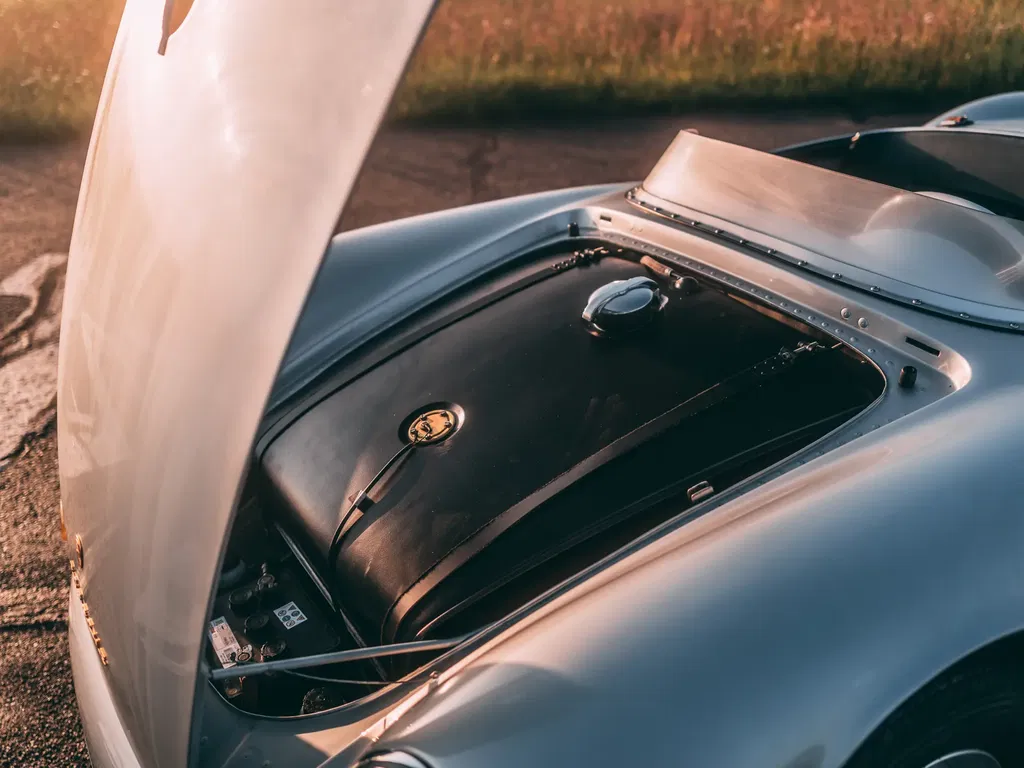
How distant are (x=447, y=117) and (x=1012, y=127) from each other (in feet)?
16.2

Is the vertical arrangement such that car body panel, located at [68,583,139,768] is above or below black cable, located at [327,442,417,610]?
below

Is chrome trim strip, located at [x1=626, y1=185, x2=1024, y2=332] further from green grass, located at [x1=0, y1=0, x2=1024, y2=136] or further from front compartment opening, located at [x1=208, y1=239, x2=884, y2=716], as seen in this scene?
green grass, located at [x1=0, y1=0, x2=1024, y2=136]

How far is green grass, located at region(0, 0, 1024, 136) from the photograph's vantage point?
7.52 meters

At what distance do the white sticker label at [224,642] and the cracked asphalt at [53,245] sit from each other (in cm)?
79

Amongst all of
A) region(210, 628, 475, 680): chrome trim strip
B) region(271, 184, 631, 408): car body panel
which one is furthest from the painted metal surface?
region(210, 628, 475, 680): chrome trim strip

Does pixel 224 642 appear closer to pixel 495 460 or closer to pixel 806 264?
pixel 495 460

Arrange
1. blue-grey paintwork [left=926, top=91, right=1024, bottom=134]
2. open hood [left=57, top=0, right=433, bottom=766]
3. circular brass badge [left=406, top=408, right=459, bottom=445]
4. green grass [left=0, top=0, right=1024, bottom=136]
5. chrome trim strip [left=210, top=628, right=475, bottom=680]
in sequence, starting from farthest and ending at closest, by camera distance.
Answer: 1. green grass [left=0, top=0, right=1024, bottom=136]
2. blue-grey paintwork [left=926, top=91, right=1024, bottom=134]
3. circular brass badge [left=406, top=408, right=459, bottom=445]
4. chrome trim strip [left=210, top=628, right=475, bottom=680]
5. open hood [left=57, top=0, right=433, bottom=766]

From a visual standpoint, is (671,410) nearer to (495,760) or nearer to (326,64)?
(495,760)

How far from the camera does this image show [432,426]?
179 cm

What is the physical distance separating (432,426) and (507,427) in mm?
161

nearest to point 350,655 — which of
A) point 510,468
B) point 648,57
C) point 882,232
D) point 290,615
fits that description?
point 290,615

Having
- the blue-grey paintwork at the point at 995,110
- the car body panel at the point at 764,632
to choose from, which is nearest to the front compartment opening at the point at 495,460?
the car body panel at the point at 764,632

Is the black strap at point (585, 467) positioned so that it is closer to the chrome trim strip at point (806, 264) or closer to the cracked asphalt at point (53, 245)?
the chrome trim strip at point (806, 264)

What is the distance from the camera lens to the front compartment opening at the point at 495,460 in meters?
1.50
